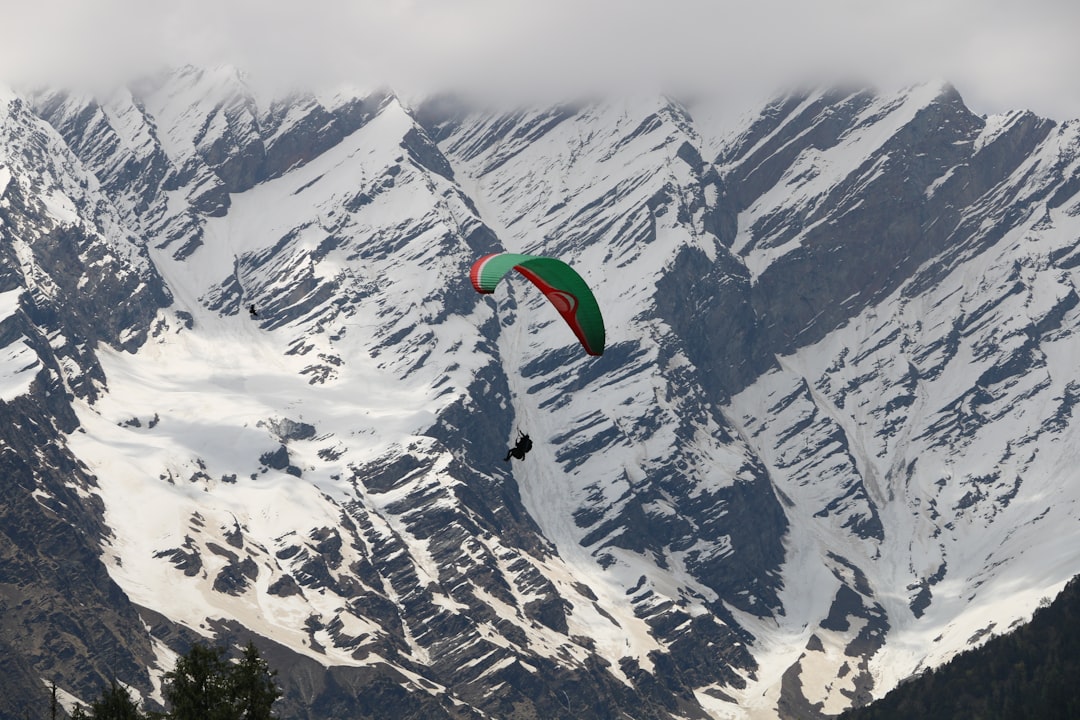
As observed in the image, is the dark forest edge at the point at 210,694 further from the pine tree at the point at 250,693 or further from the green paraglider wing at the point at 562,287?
the green paraglider wing at the point at 562,287

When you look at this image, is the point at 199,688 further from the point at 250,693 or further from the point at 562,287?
the point at 562,287

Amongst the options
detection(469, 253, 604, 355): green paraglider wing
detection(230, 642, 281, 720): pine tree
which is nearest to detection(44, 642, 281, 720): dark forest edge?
detection(230, 642, 281, 720): pine tree

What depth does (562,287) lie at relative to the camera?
456 ft

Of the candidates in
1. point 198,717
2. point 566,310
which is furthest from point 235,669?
point 566,310

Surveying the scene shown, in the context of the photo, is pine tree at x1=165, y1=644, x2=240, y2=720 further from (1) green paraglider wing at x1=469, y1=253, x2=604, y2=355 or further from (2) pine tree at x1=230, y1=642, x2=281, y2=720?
(1) green paraglider wing at x1=469, y1=253, x2=604, y2=355

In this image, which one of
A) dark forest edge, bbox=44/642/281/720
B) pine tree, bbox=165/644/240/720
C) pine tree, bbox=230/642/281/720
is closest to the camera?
pine tree, bbox=165/644/240/720

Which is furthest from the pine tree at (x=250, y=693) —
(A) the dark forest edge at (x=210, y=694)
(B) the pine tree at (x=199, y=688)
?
(B) the pine tree at (x=199, y=688)

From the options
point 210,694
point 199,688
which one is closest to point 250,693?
point 210,694

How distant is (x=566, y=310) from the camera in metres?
141

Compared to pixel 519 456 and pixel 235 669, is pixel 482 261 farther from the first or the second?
pixel 235 669

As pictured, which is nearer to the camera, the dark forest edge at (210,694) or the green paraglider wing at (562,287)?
the dark forest edge at (210,694)

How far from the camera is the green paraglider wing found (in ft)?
451

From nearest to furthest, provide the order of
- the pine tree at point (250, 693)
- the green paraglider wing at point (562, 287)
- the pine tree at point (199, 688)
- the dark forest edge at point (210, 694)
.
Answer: the pine tree at point (199, 688), the dark forest edge at point (210, 694), the pine tree at point (250, 693), the green paraglider wing at point (562, 287)

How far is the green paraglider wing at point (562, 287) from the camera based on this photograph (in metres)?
138
